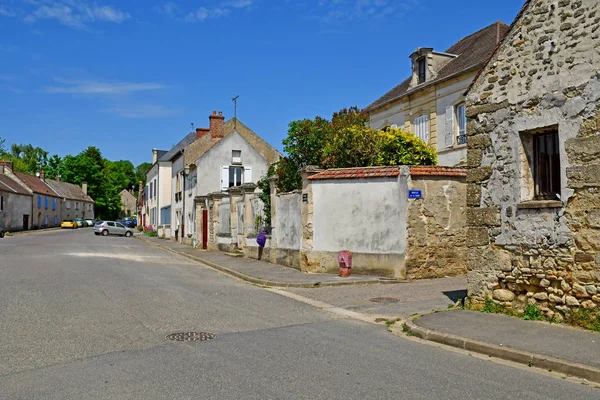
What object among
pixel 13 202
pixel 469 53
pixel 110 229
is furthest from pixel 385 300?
pixel 13 202

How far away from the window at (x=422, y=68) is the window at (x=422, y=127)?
199cm

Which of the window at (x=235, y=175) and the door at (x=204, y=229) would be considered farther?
the window at (x=235, y=175)

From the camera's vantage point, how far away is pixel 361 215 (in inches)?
590

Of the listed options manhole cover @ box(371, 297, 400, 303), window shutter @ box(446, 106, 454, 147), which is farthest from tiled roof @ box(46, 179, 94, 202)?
manhole cover @ box(371, 297, 400, 303)

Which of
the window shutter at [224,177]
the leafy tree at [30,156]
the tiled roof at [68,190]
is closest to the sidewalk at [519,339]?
the window shutter at [224,177]

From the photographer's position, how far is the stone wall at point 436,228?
14234 millimetres

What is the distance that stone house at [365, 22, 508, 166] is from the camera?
21.2 m

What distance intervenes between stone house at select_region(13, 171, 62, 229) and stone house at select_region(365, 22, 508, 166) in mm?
50978

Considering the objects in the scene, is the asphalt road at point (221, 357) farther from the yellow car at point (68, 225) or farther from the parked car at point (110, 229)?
the yellow car at point (68, 225)

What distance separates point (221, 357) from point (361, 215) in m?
9.30

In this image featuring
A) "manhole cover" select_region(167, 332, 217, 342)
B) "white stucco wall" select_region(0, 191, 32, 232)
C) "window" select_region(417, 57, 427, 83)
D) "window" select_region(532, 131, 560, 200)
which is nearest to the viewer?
"manhole cover" select_region(167, 332, 217, 342)

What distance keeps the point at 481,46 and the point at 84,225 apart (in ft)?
221

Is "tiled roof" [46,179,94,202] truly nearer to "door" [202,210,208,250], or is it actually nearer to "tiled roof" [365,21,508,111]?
"door" [202,210,208,250]

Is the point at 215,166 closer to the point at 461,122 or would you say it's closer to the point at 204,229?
the point at 204,229
